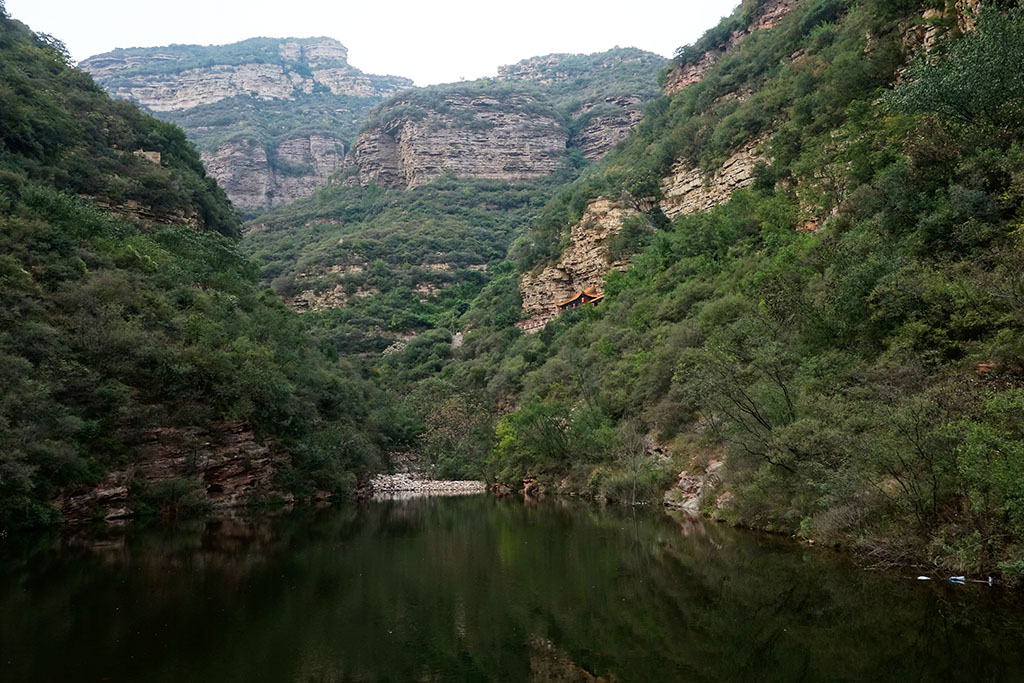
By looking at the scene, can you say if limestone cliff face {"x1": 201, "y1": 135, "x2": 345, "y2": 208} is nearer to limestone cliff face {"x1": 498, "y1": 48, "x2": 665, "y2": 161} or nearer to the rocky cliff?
limestone cliff face {"x1": 498, "y1": 48, "x2": 665, "y2": 161}

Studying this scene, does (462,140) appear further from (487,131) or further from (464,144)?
(487,131)

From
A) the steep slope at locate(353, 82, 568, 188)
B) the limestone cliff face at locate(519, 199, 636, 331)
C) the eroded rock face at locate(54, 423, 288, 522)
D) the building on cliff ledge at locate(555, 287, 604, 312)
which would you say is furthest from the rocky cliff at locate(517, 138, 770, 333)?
the steep slope at locate(353, 82, 568, 188)

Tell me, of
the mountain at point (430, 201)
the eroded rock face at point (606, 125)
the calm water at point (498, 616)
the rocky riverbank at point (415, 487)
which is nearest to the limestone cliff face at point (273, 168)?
the mountain at point (430, 201)

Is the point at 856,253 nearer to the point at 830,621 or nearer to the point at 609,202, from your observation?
the point at 830,621

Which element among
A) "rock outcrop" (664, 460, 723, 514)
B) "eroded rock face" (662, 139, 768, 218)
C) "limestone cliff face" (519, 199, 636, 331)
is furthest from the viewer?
"limestone cliff face" (519, 199, 636, 331)

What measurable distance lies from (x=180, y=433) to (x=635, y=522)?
21.7 meters

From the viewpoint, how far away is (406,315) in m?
87.2

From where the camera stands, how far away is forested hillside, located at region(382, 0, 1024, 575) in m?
12.9

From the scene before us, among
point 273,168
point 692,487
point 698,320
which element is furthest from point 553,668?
point 273,168

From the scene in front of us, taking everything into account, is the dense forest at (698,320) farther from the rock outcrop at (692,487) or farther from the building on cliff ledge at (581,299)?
the building on cliff ledge at (581,299)

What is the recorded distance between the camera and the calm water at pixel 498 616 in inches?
312

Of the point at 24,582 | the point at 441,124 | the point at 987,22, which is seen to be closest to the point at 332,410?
the point at 24,582

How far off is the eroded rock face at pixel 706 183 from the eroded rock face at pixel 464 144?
258 feet

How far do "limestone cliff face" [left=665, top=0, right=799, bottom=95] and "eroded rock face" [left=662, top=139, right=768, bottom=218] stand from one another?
20.7 m
